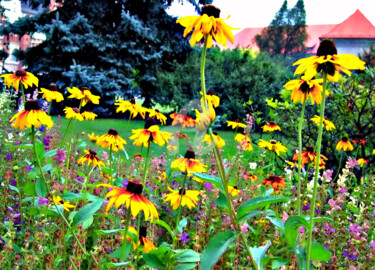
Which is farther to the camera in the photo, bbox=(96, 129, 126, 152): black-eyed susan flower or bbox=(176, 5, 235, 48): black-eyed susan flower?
bbox=(96, 129, 126, 152): black-eyed susan flower

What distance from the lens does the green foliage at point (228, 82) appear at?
31.8 feet

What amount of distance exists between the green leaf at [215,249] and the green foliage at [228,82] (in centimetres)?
812

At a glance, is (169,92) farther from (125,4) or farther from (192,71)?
(125,4)

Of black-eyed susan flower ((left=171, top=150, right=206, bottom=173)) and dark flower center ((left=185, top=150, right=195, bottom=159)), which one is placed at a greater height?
dark flower center ((left=185, top=150, right=195, bottom=159))

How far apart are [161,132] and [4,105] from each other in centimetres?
465

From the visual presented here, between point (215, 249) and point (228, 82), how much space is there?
29.7ft

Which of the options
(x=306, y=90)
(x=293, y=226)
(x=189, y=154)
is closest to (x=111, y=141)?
(x=189, y=154)

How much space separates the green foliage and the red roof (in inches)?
1125

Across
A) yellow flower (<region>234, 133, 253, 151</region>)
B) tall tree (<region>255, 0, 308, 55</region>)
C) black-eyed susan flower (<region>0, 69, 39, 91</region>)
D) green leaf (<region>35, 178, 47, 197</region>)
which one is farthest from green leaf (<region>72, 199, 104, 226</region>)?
tall tree (<region>255, 0, 308, 55</region>)

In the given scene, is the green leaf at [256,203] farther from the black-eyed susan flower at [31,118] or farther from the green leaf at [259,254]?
the black-eyed susan flower at [31,118]

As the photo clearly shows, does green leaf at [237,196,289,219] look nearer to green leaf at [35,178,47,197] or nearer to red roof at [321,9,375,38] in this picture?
green leaf at [35,178,47,197]

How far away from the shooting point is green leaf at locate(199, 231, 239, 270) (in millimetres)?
994

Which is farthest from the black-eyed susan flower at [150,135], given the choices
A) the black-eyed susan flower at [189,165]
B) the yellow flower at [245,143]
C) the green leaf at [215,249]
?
the yellow flower at [245,143]

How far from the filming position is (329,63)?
3.89 feet
